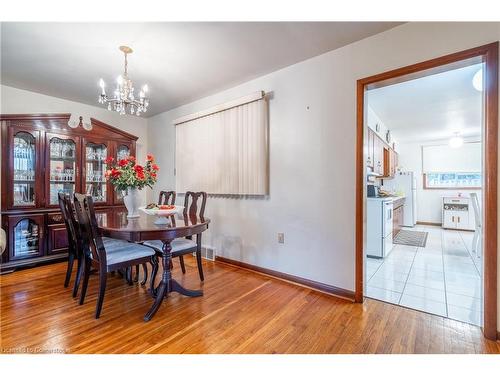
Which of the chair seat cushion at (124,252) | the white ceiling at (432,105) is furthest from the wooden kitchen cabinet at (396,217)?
the chair seat cushion at (124,252)

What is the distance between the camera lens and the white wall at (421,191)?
260 inches

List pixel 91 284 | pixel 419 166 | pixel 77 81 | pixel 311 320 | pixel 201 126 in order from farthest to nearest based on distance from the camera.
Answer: pixel 419 166
pixel 201 126
pixel 77 81
pixel 91 284
pixel 311 320

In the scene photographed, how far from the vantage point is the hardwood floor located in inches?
62.9

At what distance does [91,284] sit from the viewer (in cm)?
261

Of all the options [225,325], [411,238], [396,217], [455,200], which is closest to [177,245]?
[225,325]

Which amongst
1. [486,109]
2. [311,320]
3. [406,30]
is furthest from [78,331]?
[406,30]

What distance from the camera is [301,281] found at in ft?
8.59

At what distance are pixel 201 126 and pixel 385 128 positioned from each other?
4071 millimetres

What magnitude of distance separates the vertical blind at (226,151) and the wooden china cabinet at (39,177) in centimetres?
135

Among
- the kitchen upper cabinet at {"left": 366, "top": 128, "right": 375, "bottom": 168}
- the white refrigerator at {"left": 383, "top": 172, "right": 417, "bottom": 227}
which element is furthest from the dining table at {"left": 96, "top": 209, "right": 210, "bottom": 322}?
the white refrigerator at {"left": 383, "top": 172, "right": 417, "bottom": 227}

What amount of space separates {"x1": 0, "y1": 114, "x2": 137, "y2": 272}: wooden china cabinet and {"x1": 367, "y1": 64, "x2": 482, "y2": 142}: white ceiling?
4.22 metres

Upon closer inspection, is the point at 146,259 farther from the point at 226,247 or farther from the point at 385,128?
the point at 385,128

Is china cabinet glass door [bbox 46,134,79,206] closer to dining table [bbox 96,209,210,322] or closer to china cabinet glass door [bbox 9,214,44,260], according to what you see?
china cabinet glass door [bbox 9,214,44,260]

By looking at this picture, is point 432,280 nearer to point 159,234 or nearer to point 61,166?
point 159,234
